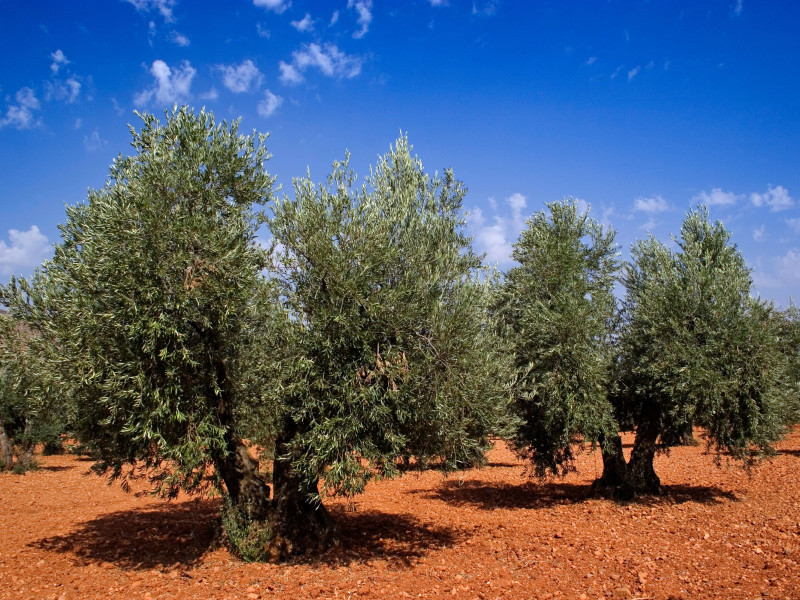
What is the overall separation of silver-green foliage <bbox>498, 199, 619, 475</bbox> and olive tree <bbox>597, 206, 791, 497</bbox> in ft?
4.03

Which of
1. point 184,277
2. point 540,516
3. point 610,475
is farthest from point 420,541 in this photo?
point 184,277

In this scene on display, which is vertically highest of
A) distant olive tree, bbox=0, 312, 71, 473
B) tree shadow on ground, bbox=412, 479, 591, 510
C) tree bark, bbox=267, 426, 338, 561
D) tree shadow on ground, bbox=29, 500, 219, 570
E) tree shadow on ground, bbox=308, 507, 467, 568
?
distant olive tree, bbox=0, 312, 71, 473

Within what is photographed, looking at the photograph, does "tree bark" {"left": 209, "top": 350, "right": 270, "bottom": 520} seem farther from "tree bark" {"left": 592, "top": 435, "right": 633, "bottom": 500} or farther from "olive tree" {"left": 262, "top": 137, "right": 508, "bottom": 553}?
"tree bark" {"left": 592, "top": 435, "right": 633, "bottom": 500}

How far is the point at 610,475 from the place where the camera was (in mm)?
18484

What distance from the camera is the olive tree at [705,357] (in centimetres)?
1546

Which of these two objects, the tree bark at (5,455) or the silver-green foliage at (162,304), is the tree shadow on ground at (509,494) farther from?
the tree bark at (5,455)

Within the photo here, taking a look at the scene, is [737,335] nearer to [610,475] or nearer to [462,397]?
[610,475]

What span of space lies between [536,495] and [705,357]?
8443 millimetres

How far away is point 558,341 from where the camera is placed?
16078mm

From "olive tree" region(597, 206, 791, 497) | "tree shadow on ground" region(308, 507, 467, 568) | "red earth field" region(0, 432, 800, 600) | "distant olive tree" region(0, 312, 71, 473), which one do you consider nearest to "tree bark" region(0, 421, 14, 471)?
"red earth field" region(0, 432, 800, 600)

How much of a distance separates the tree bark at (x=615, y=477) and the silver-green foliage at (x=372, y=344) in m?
8.49

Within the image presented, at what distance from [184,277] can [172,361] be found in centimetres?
160

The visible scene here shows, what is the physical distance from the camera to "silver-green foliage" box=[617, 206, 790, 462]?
15445 millimetres

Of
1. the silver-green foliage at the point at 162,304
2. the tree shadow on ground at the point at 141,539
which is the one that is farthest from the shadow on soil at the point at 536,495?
the silver-green foliage at the point at 162,304
